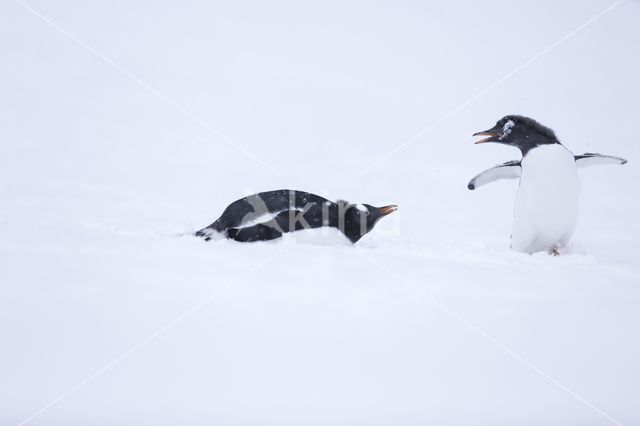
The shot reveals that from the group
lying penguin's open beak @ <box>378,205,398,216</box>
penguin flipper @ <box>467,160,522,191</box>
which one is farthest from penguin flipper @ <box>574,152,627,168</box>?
lying penguin's open beak @ <box>378,205,398,216</box>

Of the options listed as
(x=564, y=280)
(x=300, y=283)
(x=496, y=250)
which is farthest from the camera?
(x=496, y=250)

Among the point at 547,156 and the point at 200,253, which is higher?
the point at 547,156

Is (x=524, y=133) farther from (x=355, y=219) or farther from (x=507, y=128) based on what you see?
(x=355, y=219)

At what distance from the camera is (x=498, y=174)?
2438 millimetres

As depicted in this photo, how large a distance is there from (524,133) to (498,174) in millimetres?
196

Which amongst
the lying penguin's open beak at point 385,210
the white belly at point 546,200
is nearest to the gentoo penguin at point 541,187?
the white belly at point 546,200

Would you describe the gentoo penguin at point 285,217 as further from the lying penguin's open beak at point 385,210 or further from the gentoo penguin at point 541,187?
the gentoo penguin at point 541,187

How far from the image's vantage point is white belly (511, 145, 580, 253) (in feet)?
7.34

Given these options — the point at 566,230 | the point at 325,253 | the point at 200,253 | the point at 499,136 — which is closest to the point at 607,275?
the point at 566,230

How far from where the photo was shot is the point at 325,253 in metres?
2.10

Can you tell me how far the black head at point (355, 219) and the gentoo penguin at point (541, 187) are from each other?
0.45 metres

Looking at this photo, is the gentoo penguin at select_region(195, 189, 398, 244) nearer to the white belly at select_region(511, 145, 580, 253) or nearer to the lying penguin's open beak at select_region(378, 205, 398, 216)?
the lying penguin's open beak at select_region(378, 205, 398, 216)

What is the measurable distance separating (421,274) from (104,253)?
0.94 m

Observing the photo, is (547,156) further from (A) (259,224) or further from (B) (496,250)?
(A) (259,224)
